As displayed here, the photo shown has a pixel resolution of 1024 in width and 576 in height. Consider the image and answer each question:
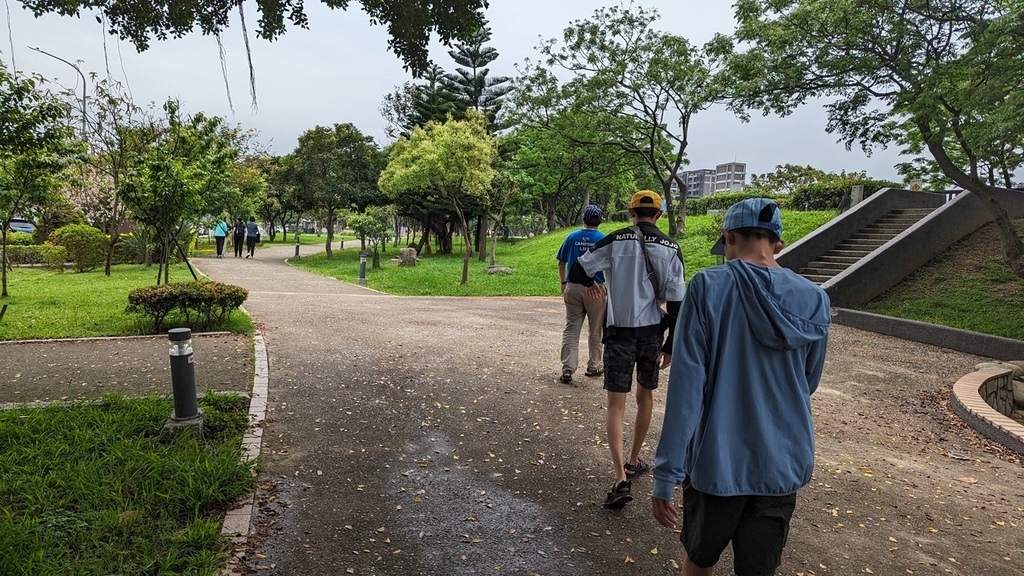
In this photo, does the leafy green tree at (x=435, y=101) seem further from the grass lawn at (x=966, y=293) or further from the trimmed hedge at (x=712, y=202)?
the grass lawn at (x=966, y=293)

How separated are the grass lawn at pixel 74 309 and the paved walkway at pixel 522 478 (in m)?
2.58

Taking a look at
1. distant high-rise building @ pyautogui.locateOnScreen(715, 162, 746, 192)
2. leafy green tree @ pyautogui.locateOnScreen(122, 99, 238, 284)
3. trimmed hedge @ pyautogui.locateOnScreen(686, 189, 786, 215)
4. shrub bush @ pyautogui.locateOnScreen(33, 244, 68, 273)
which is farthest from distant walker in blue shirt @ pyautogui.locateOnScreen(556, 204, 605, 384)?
distant high-rise building @ pyautogui.locateOnScreen(715, 162, 746, 192)

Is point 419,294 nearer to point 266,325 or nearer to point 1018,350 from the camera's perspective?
point 266,325

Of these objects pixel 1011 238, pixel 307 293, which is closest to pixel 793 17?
pixel 1011 238

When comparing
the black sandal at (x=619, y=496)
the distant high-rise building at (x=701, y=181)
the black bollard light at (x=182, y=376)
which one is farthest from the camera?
the distant high-rise building at (x=701, y=181)

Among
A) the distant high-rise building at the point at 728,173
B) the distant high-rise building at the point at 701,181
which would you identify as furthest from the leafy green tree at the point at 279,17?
the distant high-rise building at the point at 701,181

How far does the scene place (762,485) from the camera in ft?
5.58

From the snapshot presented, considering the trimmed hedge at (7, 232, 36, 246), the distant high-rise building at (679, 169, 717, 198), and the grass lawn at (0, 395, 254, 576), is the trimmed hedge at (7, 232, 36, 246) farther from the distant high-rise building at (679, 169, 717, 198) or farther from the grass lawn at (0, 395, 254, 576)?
the distant high-rise building at (679, 169, 717, 198)

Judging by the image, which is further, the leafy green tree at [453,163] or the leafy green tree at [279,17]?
the leafy green tree at [453,163]

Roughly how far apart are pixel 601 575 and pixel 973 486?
3115 mm

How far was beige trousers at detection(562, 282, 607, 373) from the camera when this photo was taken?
17.3 feet

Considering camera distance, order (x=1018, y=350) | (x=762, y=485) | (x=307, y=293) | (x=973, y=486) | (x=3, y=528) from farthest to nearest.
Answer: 1. (x=307, y=293)
2. (x=1018, y=350)
3. (x=973, y=486)
4. (x=3, y=528)
5. (x=762, y=485)

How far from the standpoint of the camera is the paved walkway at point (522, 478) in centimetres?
282

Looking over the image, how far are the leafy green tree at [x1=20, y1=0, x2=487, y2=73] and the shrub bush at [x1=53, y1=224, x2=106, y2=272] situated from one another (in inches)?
640
